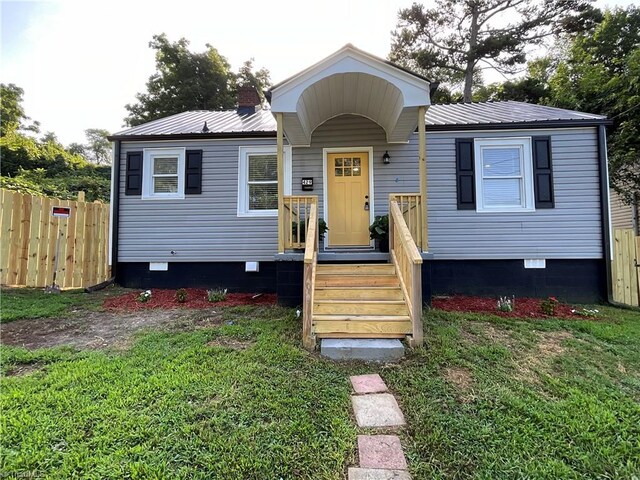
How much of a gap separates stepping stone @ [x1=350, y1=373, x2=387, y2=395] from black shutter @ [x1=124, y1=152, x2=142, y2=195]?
6.19m

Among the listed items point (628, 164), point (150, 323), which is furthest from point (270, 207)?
point (628, 164)

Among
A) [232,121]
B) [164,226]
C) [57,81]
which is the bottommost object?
[164,226]

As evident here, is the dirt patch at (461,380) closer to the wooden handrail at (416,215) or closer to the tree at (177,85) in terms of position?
the wooden handrail at (416,215)

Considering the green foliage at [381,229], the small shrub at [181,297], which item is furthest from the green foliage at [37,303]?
the green foliage at [381,229]

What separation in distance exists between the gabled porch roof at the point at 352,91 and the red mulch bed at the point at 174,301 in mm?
3204

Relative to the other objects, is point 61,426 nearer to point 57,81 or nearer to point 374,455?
point 374,455

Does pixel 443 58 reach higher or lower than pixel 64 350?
higher

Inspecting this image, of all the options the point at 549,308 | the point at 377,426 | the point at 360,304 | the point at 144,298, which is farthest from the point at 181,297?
the point at 549,308

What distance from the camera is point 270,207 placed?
6629 millimetres

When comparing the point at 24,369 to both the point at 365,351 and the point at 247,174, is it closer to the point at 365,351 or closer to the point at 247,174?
the point at 365,351

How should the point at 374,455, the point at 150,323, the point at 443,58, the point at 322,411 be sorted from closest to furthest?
the point at 374,455 < the point at 322,411 < the point at 150,323 < the point at 443,58

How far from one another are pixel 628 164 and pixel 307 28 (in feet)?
31.6

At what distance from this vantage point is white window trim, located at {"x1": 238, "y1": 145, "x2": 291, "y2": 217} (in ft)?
21.5

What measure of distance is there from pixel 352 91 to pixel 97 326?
17.6 ft
